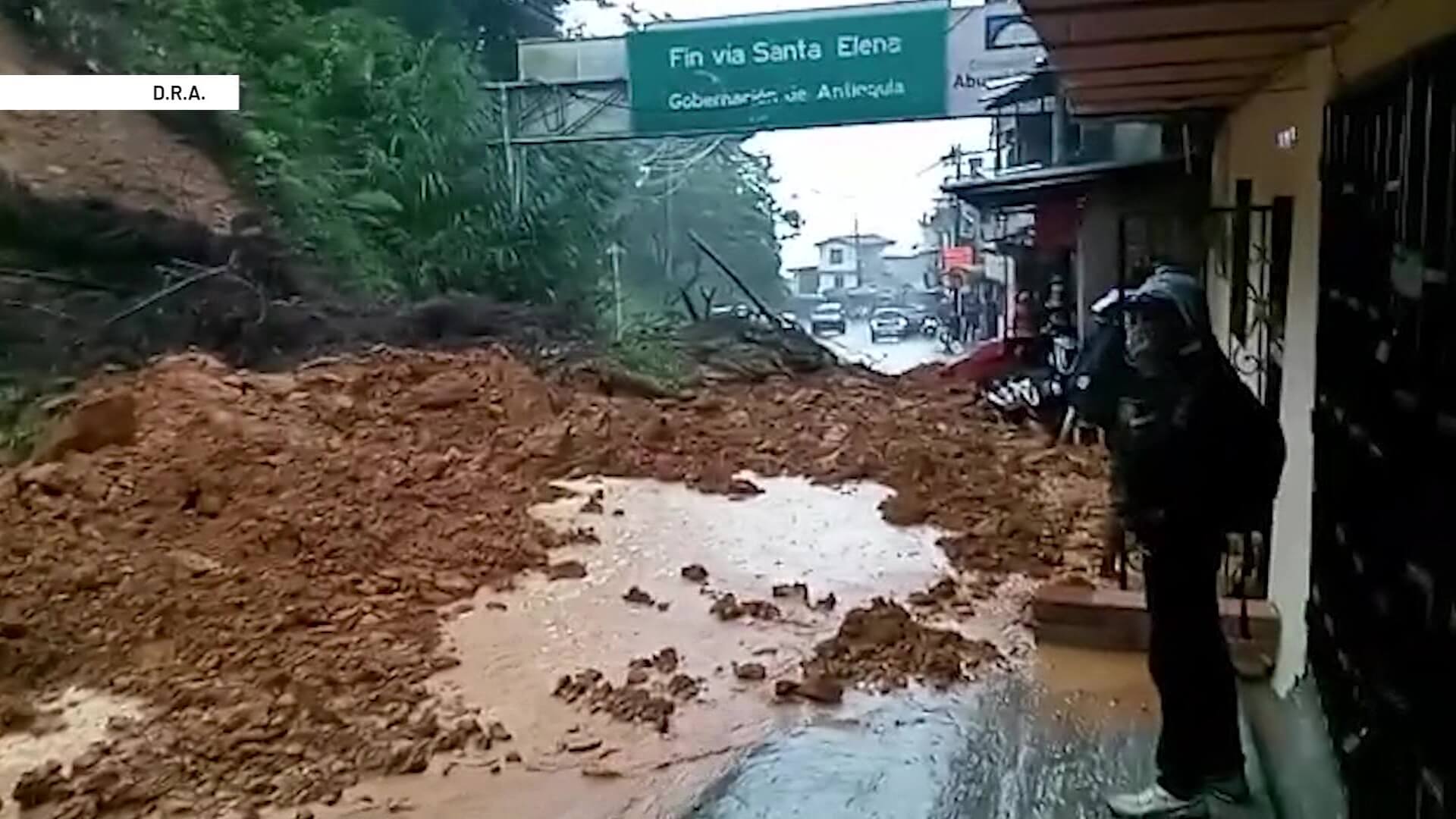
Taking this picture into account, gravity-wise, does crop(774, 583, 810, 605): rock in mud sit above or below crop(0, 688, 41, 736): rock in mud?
above

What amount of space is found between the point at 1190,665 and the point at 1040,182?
6750 millimetres

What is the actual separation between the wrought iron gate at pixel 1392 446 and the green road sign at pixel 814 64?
7651 millimetres

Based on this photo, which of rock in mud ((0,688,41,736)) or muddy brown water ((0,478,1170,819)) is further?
rock in mud ((0,688,41,736))

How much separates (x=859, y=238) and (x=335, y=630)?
1799cm

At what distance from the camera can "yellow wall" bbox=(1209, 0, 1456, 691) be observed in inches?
116

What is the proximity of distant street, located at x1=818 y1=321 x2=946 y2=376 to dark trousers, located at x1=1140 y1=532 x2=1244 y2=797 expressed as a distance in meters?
11.1

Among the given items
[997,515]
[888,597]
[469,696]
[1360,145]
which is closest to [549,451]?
[997,515]

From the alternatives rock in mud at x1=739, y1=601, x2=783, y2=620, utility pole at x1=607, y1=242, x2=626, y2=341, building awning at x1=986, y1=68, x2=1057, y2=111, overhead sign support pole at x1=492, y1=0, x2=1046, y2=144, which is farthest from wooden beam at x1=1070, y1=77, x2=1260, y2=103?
utility pole at x1=607, y1=242, x2=626, y2=341

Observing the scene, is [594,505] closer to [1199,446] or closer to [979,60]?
[979,60]

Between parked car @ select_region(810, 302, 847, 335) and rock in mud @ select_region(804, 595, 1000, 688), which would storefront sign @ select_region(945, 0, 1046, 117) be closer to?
rock in mud @ select_region(804, 595, 1000, 688)

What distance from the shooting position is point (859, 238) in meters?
23.0

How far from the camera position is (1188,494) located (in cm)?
265

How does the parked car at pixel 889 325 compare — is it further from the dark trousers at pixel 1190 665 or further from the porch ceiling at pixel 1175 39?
the dark trousers at pixel 1190 665

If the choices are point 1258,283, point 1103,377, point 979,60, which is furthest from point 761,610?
point 979,60
